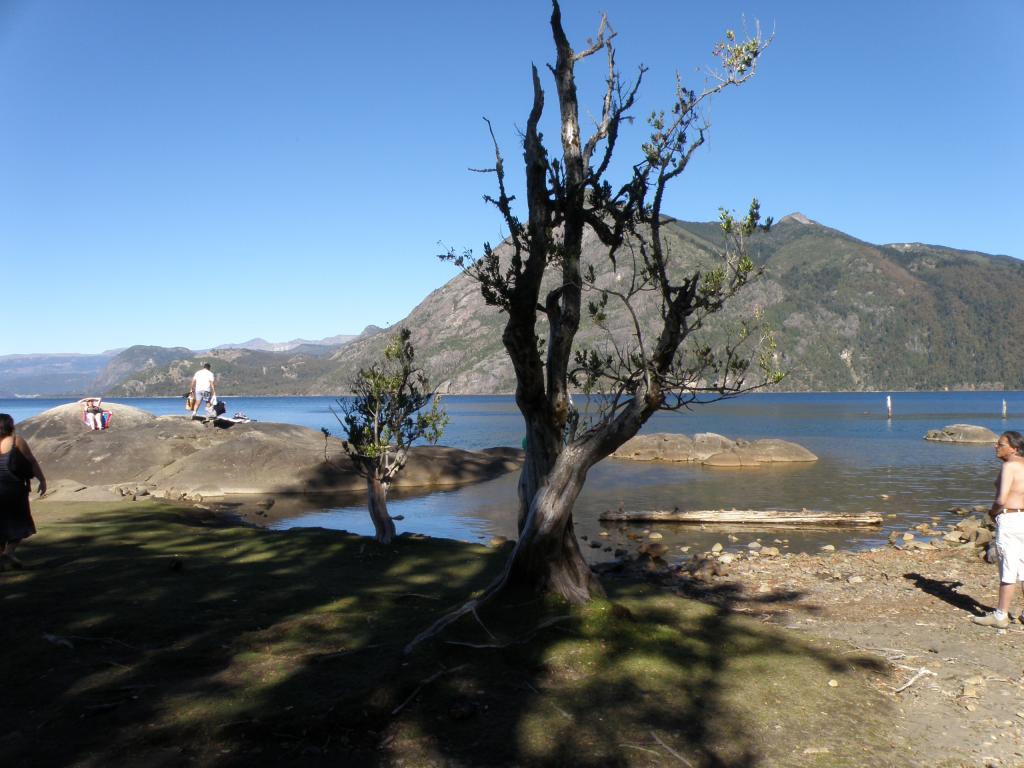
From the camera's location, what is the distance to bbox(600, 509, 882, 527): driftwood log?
25922mm

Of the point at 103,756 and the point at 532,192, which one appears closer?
the point at 103,756

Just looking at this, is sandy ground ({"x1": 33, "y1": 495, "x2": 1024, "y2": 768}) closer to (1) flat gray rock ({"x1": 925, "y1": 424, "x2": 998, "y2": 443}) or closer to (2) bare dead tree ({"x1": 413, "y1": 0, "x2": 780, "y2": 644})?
(2) bare dead tree ({"x1": 413, "y1": 0, "x2": 780, "y2": 644})

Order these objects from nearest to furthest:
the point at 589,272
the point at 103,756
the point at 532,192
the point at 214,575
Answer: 1. the point at 103,756
2. the point at 532,192
3. the point at 589,272
4. the point at 214,575

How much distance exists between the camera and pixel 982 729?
25.7 feet

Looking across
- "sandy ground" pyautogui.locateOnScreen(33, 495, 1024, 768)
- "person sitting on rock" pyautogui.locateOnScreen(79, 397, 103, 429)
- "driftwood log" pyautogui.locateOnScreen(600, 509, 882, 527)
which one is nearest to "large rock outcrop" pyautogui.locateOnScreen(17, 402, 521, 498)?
"person sitting on rock" pyautogui.locateOnScreen(79, 397, 103, 429)

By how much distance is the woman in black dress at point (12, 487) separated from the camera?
12.0m

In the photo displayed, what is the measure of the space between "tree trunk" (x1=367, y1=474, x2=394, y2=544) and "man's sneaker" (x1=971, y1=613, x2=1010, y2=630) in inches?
452

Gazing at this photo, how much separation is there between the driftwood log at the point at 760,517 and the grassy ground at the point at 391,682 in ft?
50.1

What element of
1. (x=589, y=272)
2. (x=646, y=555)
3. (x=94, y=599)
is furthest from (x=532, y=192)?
(x=646, y=555)

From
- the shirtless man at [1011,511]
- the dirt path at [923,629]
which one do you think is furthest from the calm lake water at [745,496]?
the shirtless man at [1011,511]

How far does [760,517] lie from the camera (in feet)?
86.2

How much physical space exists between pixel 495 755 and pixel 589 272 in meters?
6.75

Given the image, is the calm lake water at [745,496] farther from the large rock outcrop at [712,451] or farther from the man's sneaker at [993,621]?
the man's sneaker at [993,621]

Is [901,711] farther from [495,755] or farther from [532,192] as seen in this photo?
[532,192]
